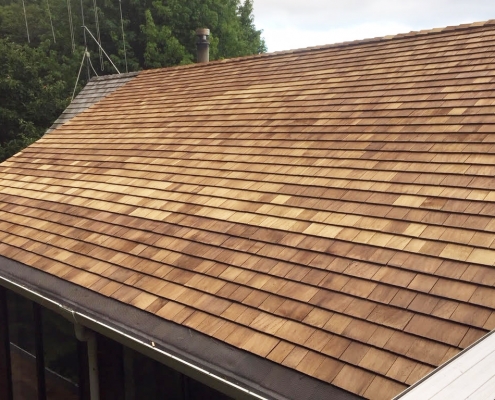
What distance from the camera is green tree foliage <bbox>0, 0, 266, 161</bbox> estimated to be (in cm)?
2233

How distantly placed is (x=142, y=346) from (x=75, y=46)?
26.3 meters

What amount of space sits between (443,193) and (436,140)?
824 millimetres

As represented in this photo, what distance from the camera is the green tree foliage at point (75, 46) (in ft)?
73.3

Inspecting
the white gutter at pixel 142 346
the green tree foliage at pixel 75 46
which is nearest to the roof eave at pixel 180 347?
the white gutter at pixel 142 346

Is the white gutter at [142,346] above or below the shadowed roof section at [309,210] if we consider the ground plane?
below

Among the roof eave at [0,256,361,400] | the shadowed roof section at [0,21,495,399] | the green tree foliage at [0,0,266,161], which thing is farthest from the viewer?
the green tree foliage at [0,0,266,161]

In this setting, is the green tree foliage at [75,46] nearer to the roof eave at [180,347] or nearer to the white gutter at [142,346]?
the white gutter at [142,346]

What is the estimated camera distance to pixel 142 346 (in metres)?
3.38

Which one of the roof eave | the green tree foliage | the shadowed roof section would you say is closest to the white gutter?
the roof eave

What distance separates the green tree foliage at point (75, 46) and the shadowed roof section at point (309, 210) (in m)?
15.9

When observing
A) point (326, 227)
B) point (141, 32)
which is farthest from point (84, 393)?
point (141, 32)

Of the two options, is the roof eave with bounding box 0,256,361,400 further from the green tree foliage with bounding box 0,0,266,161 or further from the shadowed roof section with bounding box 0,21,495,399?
the green tree foliage with bounding box 0,0,266,161

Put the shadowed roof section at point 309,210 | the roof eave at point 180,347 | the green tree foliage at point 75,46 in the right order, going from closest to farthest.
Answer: the roof eave at point 180,347, the shadowed roof section at point 309,210, the green tree foliage at point 75,46

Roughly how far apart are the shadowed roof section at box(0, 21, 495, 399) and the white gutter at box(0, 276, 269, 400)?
0.23 metres
